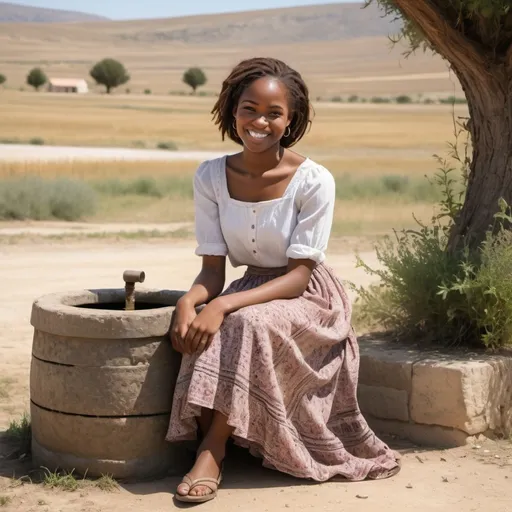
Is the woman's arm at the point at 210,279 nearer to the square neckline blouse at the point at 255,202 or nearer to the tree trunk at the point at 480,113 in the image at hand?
the square neckline blouse at the point at 255,202

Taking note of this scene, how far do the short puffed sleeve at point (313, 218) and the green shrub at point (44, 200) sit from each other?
497 inches

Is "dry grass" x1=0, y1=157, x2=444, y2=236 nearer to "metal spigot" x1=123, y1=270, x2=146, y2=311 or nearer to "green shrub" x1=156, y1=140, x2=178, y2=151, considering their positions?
"metal spigot" x1=123, y1=270, x2=146, y2=311

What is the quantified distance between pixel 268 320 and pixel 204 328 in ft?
0.88

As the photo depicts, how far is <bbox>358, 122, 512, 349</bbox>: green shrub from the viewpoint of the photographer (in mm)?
5445

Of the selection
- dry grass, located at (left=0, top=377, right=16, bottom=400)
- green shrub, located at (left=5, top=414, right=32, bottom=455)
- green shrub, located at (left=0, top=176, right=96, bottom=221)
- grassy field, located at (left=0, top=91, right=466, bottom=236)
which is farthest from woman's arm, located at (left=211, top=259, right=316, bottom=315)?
green shrub, located at (left=0, top=176, right=96, bottom=221)

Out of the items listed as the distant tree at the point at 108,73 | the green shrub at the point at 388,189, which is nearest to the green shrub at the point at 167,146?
the green shrub at the point at 388,189

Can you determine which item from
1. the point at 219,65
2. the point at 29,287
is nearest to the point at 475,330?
the point at 29,287

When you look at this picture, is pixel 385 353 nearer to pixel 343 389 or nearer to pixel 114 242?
pixel 343 389

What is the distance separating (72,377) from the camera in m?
4.48

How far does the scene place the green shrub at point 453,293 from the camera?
5.45 meters

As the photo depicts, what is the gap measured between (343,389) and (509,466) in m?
0.88

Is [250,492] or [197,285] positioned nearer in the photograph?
[250,492]

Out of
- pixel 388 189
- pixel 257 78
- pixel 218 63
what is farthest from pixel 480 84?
pixel 218 63

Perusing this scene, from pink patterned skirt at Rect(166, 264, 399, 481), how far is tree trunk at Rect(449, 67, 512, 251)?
4.57 feet
